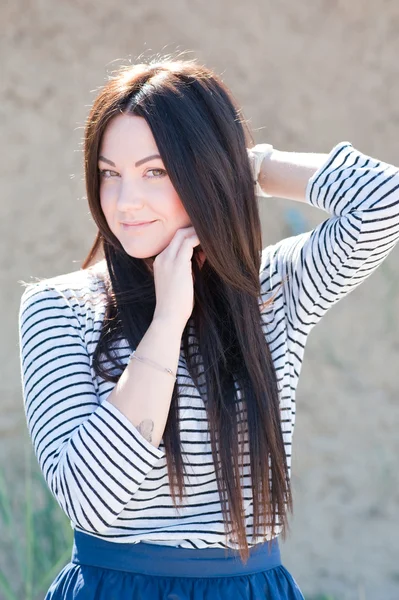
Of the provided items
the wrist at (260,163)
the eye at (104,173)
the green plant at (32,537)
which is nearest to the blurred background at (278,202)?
the green plant at (32,537)

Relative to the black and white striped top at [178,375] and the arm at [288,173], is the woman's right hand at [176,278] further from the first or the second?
the arm at [288,173]

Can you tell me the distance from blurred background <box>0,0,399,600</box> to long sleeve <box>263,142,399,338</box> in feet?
4.53

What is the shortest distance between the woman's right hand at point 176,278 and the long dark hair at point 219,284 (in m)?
0.04

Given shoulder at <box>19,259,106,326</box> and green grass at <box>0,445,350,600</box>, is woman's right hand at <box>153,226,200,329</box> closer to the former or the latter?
shoulder at <box>19,259,106,326</box>

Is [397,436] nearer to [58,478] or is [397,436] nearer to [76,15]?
[76,15]

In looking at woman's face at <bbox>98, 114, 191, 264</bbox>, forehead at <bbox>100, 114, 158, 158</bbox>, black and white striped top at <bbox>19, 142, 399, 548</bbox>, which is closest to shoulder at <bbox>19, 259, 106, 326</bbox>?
black and white striped top at <bbox>19, 142, 399, 548</bbox>

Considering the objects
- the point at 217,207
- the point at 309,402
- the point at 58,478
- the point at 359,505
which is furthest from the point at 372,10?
the point at 58,478

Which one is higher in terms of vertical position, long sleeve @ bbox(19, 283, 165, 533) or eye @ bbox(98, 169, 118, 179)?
eye @ bbox(98, 169, 118, 179)

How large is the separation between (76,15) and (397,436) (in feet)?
5.62

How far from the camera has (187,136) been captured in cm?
167

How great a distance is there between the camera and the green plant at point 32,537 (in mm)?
3076

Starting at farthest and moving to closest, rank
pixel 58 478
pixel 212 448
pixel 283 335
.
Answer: pixel 283 335 < pixel 212 448 < pixel 58 478

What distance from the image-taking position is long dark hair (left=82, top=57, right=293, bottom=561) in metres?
1.66

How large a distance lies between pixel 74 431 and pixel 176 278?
0.31m
